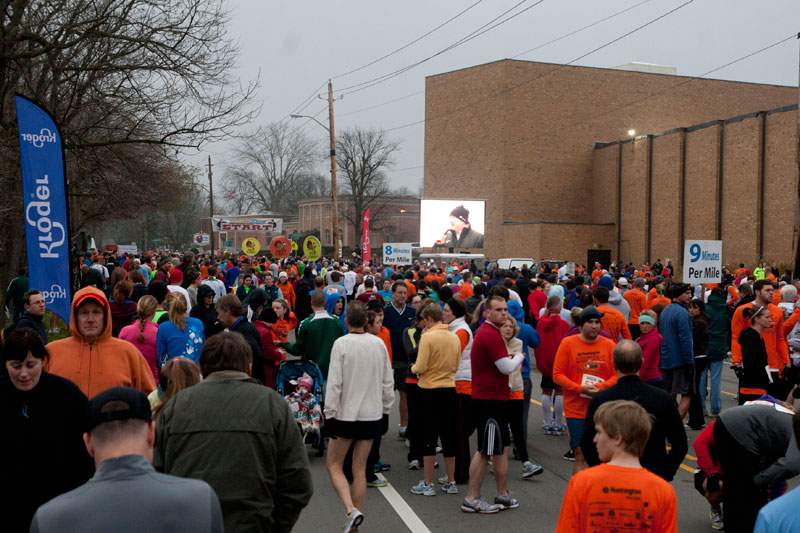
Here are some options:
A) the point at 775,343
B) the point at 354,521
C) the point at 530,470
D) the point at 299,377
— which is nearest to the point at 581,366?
the point at 530,470

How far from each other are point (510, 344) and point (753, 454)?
2.68 m

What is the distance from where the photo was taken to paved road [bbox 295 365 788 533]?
654 cm

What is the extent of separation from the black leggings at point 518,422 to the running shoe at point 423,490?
3.25 ft

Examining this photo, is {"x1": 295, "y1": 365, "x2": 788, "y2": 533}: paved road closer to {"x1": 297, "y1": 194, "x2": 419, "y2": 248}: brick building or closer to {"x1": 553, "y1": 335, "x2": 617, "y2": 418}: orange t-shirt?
{"x1": 553, "y1": 335, "x2": 617, "y2": 418}: orange t-shirt

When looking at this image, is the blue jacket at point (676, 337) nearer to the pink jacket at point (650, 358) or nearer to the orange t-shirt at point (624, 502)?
the pink jacket at point (650, 358)

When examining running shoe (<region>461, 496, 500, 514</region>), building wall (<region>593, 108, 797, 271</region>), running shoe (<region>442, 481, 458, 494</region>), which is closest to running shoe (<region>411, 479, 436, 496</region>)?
running shoe (<region>442, 481, 458, 494</region>)

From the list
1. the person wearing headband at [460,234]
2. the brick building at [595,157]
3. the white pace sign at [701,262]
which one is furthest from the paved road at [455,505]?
the person wearing headband at [460,234]

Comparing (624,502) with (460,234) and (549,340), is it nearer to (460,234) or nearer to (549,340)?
(549,340)

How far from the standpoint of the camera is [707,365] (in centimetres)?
1087

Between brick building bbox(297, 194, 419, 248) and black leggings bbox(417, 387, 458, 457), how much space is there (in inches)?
2824

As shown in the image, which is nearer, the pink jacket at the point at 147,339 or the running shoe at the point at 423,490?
the pink jacket at the point at 147,339

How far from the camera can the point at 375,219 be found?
79.0 metres

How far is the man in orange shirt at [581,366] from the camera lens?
262 inches

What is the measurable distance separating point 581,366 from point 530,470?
5.66ft
